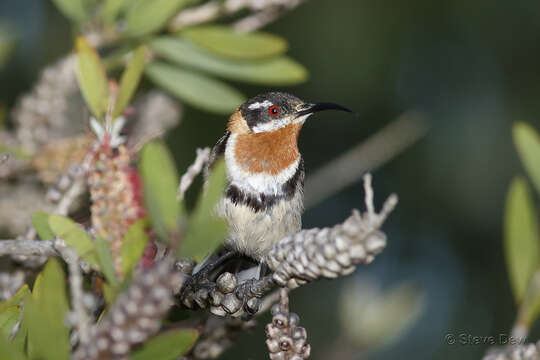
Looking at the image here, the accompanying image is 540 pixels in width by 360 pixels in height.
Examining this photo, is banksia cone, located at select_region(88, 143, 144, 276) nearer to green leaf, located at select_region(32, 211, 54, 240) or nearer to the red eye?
green leaf, located at select_region(32, 211, 54, 240)

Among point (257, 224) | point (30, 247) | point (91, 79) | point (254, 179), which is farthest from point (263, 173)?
point (30, 247)

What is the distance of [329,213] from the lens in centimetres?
450

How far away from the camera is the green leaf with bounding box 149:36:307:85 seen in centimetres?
224

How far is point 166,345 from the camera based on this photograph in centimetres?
116

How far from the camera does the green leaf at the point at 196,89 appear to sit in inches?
91.2

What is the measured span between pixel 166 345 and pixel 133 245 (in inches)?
8.8

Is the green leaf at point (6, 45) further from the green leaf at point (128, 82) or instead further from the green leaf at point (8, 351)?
the green leaf at point (8, 351)

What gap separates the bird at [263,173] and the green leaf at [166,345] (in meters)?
1.33

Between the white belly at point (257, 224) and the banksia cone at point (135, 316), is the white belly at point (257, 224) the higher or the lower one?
the lower one

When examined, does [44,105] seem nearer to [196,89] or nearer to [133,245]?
[196,89]

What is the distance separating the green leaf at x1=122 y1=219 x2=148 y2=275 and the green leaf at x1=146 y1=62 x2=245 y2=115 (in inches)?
43.5

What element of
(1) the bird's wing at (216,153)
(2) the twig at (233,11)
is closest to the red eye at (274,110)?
(1) the bird's wing at (216,153)

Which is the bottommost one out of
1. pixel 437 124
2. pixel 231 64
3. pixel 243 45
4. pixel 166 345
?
pixel 437 124

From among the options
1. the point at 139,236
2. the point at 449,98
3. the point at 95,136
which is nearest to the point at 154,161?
the point at 139,236
